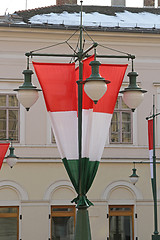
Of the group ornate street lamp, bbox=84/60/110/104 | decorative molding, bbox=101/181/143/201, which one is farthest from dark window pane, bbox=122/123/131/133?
ornate street lamp, bbox=84/60/110/104

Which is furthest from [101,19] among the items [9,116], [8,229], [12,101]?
[8,229]

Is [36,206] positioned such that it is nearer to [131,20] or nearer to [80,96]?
[131,20]

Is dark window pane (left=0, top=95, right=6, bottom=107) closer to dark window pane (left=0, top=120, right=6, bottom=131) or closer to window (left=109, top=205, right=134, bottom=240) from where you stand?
dark window pane (left=0, top=120, right=6, bottom=131)

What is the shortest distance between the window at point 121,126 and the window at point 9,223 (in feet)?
14.4

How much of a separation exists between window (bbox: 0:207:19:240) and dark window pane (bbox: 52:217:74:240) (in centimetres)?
134

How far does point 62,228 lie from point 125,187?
8.84ft

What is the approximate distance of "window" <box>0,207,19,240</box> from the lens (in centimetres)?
2216

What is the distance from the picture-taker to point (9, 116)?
22.7 meters

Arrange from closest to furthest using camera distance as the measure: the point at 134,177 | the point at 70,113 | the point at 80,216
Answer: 1. the point at 80,216
2. the point at 70,113
3. the point at 134,177

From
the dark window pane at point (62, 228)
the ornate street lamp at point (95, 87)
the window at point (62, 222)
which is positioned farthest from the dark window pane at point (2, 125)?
the ornate street lamp at point (95, 87)

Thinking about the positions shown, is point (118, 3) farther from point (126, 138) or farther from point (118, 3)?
point (126, 138)

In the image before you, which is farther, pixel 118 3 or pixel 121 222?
pixel 118 3

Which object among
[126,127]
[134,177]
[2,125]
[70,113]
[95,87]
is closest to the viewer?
[95,87]

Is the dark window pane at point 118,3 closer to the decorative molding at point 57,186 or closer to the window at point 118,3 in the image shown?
the window at point 118,3
